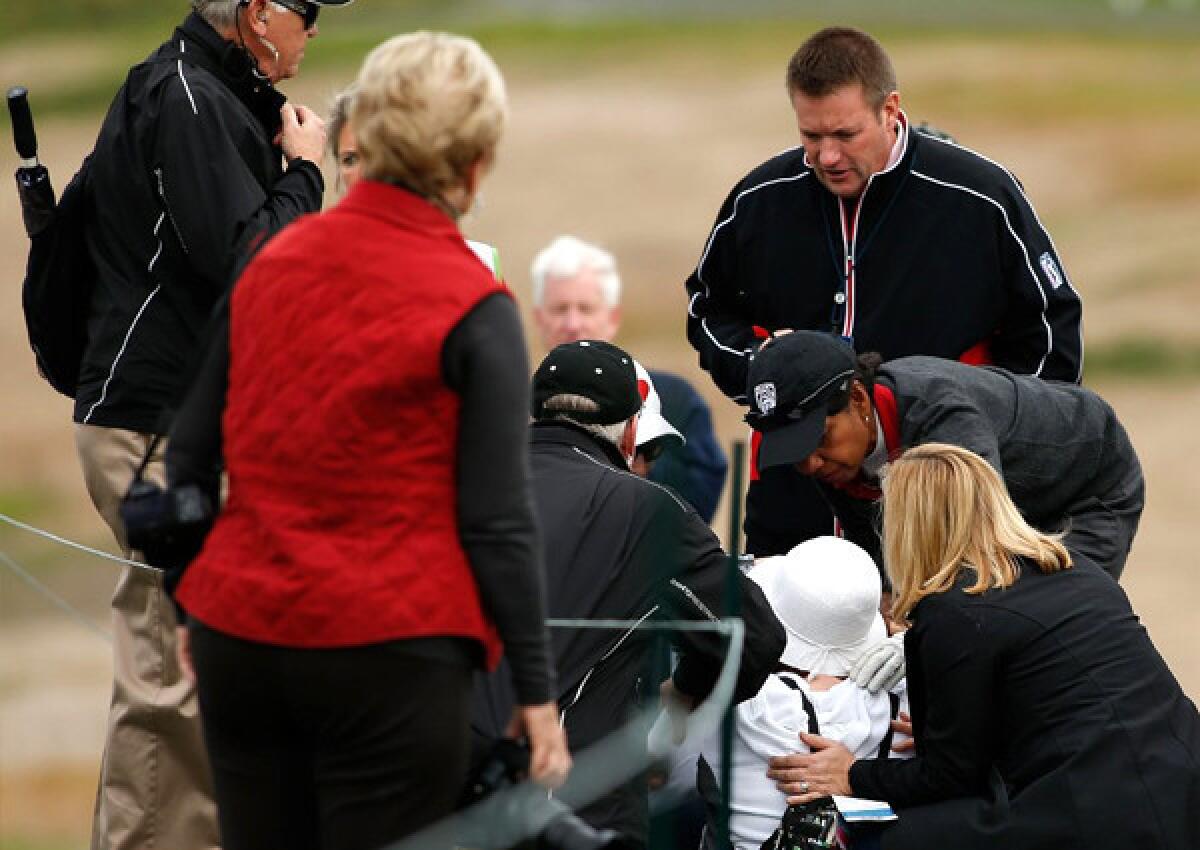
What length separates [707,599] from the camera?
4137 mm

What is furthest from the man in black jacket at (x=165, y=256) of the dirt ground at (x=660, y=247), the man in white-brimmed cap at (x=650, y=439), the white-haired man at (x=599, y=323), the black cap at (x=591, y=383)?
the dirt ground at (x=660, y=247)

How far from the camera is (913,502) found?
4207 millimetres

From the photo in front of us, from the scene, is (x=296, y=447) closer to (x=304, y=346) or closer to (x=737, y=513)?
(x=304, y=346)

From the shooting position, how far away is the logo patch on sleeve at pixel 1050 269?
5.16 m

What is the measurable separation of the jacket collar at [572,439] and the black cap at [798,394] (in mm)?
415

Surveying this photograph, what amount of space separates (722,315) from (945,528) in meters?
1.49

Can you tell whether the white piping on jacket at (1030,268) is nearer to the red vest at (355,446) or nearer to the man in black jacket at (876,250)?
the man in black jacket at (876,250)

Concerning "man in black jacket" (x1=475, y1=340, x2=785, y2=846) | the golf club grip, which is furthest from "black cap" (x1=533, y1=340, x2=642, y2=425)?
the golf club grip

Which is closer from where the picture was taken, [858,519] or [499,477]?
[499,477]

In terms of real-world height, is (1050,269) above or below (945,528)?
above

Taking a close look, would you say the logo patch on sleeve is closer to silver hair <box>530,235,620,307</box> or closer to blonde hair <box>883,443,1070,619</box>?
blonde hair <box>883,443,1070,619</box>

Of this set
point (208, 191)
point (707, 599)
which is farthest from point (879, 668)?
point (208, 191)

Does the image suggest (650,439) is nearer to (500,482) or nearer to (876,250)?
(876,250)

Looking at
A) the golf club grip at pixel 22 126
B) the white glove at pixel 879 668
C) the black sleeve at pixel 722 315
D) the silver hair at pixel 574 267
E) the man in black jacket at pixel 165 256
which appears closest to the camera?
the man in black jacket at pixel 165 256
